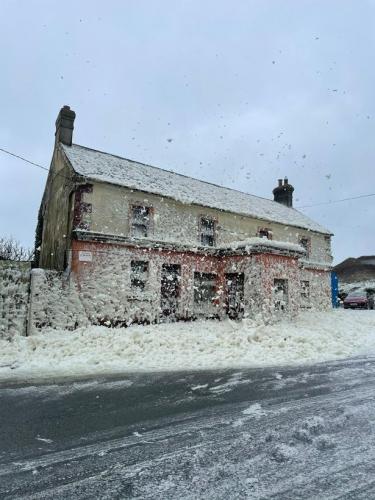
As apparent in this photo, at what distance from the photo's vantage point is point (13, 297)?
12.7m

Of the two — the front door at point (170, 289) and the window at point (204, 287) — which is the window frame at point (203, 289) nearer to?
the window at point (204, 287)

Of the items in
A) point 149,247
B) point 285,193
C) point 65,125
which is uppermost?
point 65,125

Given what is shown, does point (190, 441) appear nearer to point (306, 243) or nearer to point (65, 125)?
point (65, 125)

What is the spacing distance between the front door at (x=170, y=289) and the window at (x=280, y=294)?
14.3 feet

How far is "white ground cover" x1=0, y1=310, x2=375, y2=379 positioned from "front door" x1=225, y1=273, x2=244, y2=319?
242cm

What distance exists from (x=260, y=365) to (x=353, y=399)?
12.2 ft

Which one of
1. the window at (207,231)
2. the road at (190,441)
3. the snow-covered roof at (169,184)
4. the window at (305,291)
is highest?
the snow-covered roof at (169,184)

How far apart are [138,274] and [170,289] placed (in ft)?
5.82

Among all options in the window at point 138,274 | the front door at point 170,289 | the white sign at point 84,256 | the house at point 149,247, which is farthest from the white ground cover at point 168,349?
the white sign at point 84,256

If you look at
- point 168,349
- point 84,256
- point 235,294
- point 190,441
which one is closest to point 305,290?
point 235,294

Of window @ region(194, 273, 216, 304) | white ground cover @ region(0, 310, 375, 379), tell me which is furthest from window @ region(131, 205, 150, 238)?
white ground cover @ region(0, 310, 375, 379)

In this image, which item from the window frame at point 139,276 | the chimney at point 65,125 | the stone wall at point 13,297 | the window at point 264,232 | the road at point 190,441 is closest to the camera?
the road at point 190,441

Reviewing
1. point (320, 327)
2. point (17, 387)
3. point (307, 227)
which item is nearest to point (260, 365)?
point (17, 387)

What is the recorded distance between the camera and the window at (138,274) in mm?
16250
